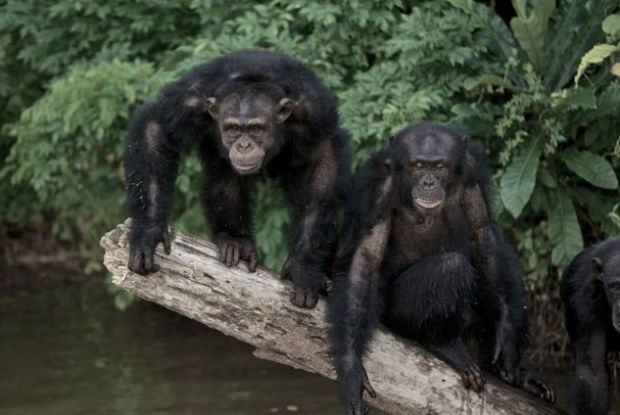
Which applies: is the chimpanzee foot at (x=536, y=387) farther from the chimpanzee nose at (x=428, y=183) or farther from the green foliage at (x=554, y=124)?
the green foliage at (x=554, y=124)

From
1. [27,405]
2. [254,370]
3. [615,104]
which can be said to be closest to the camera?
[615,104]

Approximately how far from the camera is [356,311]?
7688 millimetres

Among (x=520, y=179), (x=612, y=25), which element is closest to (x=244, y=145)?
(x=612, y=25)

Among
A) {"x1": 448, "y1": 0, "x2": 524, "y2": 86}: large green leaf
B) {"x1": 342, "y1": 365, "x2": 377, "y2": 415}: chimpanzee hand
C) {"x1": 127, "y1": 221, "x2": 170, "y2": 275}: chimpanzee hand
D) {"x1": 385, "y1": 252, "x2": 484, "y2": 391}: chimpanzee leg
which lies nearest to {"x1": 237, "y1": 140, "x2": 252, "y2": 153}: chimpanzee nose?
{"x1": 127, "y1": 221, "x2": 170, "y2": 275}: chimpanzee hand

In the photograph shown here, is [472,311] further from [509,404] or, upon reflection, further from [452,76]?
[452,76]

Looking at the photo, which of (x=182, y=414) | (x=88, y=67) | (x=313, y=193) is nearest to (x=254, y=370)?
(x=182, y=414)

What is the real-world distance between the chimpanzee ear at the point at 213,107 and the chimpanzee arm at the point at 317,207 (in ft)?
2.26

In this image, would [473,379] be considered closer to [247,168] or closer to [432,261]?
[432,261]

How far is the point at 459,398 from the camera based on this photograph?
7.82m

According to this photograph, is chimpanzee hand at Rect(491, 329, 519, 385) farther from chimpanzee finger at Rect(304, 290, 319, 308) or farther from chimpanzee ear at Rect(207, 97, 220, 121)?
chimpanzee ear at Rect(207, 97, 220, 121)

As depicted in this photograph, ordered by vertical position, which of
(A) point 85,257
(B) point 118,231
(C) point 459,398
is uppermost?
(B) point 118,231

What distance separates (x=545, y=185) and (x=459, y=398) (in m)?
3.41

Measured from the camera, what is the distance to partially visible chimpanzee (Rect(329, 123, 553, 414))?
7.84 m

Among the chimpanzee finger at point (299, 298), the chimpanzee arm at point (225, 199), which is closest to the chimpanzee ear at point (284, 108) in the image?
the chimpanzee arm at point (225, 199)
